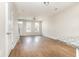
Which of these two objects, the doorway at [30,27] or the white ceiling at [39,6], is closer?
the white ceiling at [39,6]

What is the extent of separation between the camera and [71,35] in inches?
284

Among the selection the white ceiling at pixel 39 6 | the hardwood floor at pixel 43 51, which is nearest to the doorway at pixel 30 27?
the white ceiling at pixel 39 6

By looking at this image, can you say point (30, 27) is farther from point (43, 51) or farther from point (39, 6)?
point (43, 51)

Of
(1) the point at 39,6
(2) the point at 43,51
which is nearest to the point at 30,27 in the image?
(1) the point at 39,6

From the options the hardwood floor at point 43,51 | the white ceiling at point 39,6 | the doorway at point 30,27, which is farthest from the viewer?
the doorway at point 30,27

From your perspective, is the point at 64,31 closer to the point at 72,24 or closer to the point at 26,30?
the point at 72,24

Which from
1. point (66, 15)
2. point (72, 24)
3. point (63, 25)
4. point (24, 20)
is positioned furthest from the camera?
point (24, 20)

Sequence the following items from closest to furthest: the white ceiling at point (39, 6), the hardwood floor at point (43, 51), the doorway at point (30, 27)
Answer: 1. the hardwood floor at point (43, 51)
2. the white ceiling at point (39, 6)
3. the doorway at point (30, 27)

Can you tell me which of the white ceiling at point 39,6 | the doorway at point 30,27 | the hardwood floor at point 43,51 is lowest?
the hardwood floor at point 43,51

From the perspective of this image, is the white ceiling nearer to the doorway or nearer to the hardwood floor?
the hardwood floor

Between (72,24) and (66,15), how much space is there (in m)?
1.16

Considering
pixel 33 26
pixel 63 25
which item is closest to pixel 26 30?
pixel 33 26

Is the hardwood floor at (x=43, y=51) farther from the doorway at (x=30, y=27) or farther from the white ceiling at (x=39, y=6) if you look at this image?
the doorway at (x=30, y=27)

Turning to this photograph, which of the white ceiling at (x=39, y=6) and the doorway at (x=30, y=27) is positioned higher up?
the white ceiling at (x=39, y=6)
